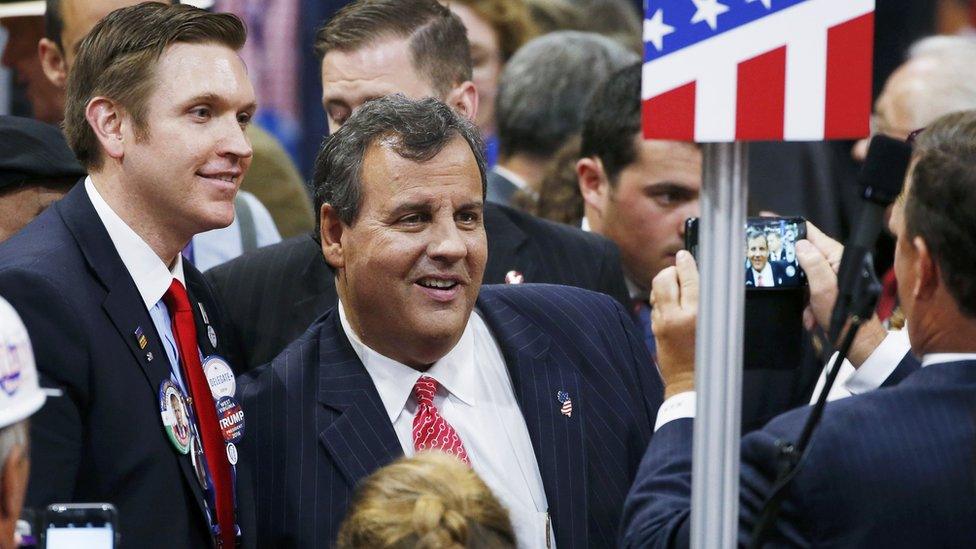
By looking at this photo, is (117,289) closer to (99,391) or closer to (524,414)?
(99,391)

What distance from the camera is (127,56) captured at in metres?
3.94

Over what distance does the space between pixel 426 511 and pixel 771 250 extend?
128 centimetres

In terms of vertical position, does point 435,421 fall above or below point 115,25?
below

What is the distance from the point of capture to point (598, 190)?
589 centimetres

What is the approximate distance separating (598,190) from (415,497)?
126 inches

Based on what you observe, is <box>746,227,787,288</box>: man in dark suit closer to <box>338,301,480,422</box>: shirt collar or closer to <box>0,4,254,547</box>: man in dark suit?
<box>338,301,480,422</box>: shirt collar

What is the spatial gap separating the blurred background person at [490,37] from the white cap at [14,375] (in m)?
5.54

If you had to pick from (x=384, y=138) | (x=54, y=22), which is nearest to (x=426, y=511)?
(x=384, y=138)

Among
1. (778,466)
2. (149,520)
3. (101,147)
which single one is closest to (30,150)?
(101,147)

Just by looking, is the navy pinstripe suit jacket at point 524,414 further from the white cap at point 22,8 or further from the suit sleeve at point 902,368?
the white cap at point 22,8

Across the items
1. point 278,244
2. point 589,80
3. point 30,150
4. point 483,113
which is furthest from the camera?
point 483,113

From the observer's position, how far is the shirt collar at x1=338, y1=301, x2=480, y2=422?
13.3 ft

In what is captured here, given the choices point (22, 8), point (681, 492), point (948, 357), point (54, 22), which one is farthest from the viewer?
point (22, 8)

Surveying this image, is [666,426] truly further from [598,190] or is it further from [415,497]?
[598,190]
